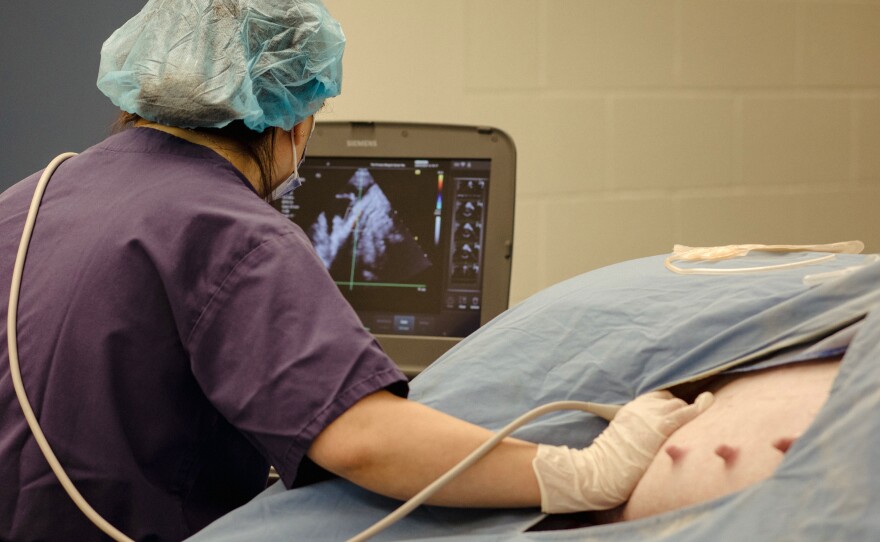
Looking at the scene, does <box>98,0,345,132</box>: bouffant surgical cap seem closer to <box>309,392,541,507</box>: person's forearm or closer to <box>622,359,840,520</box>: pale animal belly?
<box>309,392,541,507</box>: person's forearm

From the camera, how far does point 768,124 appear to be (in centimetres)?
234

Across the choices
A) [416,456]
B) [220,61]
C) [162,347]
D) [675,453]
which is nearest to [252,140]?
[220,61]

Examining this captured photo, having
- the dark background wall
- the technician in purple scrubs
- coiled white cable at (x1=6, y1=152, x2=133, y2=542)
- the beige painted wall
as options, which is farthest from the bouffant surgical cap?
A: the dark background wall

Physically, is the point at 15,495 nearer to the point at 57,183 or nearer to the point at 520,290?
the point at 57,183

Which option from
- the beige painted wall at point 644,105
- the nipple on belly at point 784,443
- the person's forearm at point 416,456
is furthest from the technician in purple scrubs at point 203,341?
the beige painted wall at point 644,105

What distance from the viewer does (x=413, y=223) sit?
1756mm

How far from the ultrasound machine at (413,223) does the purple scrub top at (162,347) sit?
776mm

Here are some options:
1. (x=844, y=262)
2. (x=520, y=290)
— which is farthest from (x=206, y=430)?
(x=520, y=290)

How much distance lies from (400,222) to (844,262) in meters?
0.97

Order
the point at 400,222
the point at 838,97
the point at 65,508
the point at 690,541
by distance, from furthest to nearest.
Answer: the point at 838,97, the point at 400,222, the point at 65,508, the point at 690,541

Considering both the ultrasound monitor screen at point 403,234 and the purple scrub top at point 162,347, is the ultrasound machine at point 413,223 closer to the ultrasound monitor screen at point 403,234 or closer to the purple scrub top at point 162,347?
the ultrasound monitor screen at point 403,234

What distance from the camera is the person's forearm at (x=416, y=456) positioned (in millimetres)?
787

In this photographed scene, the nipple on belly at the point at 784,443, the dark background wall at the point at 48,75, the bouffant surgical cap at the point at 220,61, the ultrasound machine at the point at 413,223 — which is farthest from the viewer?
the dark background wall at the point at 48,75

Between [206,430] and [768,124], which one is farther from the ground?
[768,124]
